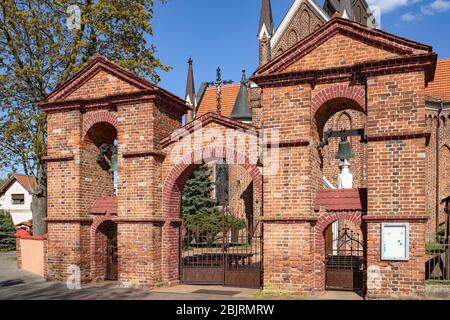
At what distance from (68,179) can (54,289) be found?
287cm

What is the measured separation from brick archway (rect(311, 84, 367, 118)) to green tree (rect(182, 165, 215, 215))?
16.0 metres

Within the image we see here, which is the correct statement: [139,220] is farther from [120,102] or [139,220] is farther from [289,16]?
[289,16]

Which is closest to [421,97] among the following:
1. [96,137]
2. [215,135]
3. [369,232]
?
[369,232]

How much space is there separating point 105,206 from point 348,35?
752 cm

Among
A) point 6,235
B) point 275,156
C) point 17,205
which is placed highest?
point 275,156

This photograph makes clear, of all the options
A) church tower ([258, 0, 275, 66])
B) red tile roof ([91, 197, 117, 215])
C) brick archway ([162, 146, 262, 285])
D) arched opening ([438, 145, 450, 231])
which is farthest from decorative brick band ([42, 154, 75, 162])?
arched opening ([438, 145, 450, 231])

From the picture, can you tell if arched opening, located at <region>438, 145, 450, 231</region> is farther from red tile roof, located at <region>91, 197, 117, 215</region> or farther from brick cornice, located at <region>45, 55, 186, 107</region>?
red tile roof, located at <region>91, 197, 117, 215</region>

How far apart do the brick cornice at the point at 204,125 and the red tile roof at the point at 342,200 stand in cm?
215

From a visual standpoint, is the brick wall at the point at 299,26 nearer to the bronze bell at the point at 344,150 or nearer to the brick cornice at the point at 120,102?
the brick cornice at the point at 120,102

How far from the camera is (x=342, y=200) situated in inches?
429

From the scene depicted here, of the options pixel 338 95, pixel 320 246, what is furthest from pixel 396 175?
pixel 320 246

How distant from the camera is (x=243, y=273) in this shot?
12.4 m

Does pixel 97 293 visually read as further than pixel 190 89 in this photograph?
No

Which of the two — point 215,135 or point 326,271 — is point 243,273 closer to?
point 326,271
